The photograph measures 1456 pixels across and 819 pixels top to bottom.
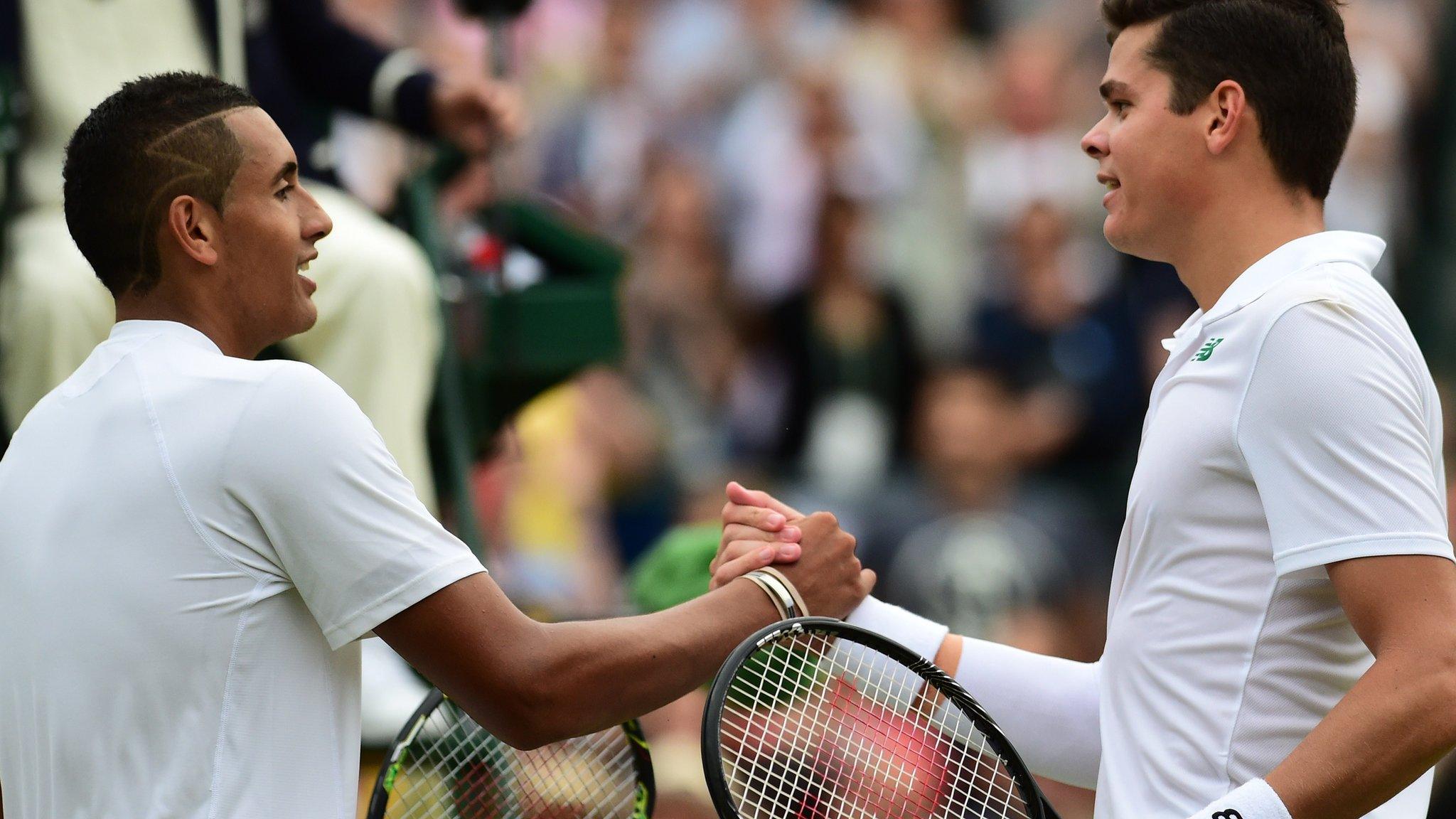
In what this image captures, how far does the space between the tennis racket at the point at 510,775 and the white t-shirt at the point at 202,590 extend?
1.33 ft

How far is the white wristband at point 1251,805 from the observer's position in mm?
2102

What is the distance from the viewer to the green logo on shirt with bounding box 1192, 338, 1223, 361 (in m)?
2.36

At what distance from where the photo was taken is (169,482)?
7.29ft

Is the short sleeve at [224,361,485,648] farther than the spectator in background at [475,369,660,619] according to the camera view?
A: No

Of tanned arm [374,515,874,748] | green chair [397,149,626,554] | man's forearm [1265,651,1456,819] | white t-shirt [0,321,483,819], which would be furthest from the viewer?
green chair [397,149,626,554]

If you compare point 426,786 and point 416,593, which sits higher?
point 416,593

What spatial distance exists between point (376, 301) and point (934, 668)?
206cm

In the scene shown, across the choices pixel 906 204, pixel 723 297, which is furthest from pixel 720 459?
pixel 906 204

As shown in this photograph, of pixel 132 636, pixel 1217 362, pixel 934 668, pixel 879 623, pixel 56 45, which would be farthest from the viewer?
pixel 56 45

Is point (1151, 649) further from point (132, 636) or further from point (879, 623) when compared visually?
point (132, 636)

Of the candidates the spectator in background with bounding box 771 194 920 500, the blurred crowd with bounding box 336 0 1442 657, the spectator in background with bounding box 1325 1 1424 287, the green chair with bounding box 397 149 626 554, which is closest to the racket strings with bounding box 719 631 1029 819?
the green chair with bounding box 397 149 626 554

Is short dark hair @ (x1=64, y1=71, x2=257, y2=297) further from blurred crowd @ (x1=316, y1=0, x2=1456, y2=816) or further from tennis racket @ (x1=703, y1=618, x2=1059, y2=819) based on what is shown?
blurred crowd @ (x1=316, y1=0, x2=1456, y2=816)

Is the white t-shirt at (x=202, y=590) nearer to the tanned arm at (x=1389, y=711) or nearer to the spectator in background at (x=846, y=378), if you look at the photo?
the tanned arm at (x=1389, y=711)

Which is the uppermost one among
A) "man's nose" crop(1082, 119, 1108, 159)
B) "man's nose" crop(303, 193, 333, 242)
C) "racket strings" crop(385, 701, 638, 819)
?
"man's nose" crop(1082, 119, 1108, 159)
